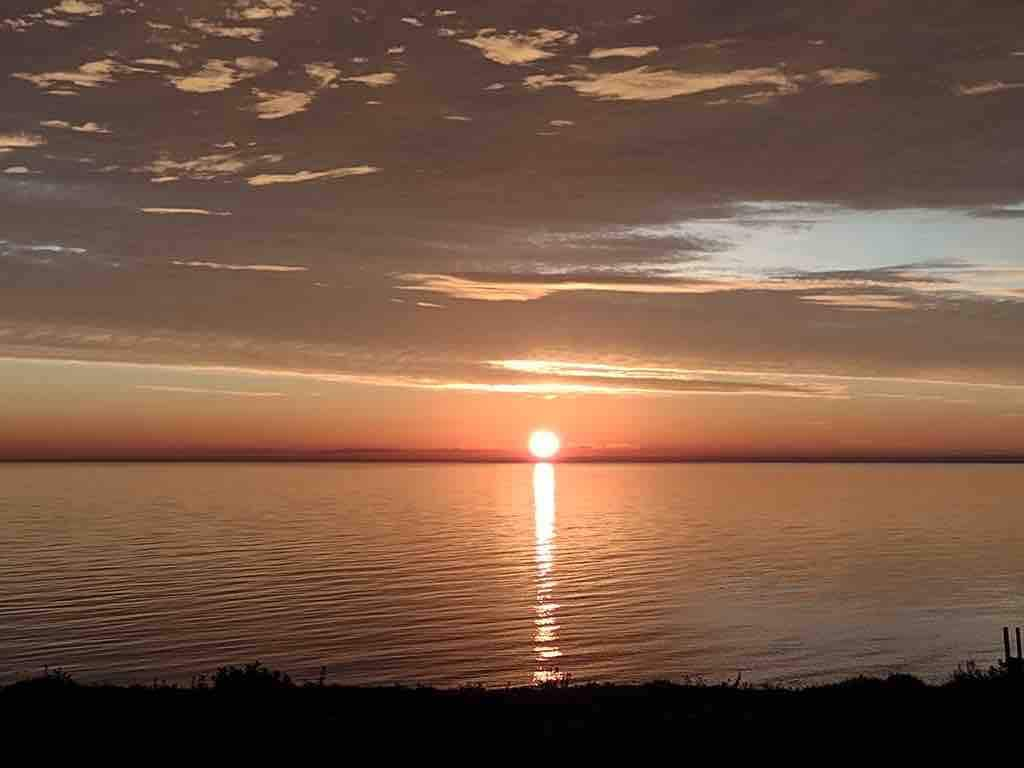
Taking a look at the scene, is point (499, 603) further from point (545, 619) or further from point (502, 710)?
→ point (502, 710)

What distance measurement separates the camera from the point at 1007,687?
30141 millimetres

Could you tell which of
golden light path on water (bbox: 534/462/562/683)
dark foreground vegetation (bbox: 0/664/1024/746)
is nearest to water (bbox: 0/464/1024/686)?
golden light path on water (bbox: 534/462/562/683)

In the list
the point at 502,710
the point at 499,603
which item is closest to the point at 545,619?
the point at 499,603

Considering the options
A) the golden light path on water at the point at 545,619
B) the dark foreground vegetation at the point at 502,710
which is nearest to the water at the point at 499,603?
the golden light path on water at the point at 545,619

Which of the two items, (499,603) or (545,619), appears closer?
A: (545,619)

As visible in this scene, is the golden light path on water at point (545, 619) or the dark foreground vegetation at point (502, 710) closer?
the dark foreground vegetation at point (502, 710)

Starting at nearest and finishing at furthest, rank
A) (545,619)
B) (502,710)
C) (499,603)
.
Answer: (502,710), (545,619), (499,603)

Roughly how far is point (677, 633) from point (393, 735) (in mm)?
43181

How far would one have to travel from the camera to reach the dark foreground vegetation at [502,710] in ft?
85.3

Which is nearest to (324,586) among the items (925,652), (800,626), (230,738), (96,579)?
(96,579)

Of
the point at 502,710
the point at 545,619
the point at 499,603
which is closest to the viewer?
the point at 502,710

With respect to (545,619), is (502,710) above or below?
above

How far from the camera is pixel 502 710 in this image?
92.8 feet

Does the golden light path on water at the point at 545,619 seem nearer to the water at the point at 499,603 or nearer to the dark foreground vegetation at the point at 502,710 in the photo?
the water at the point at 499,603
